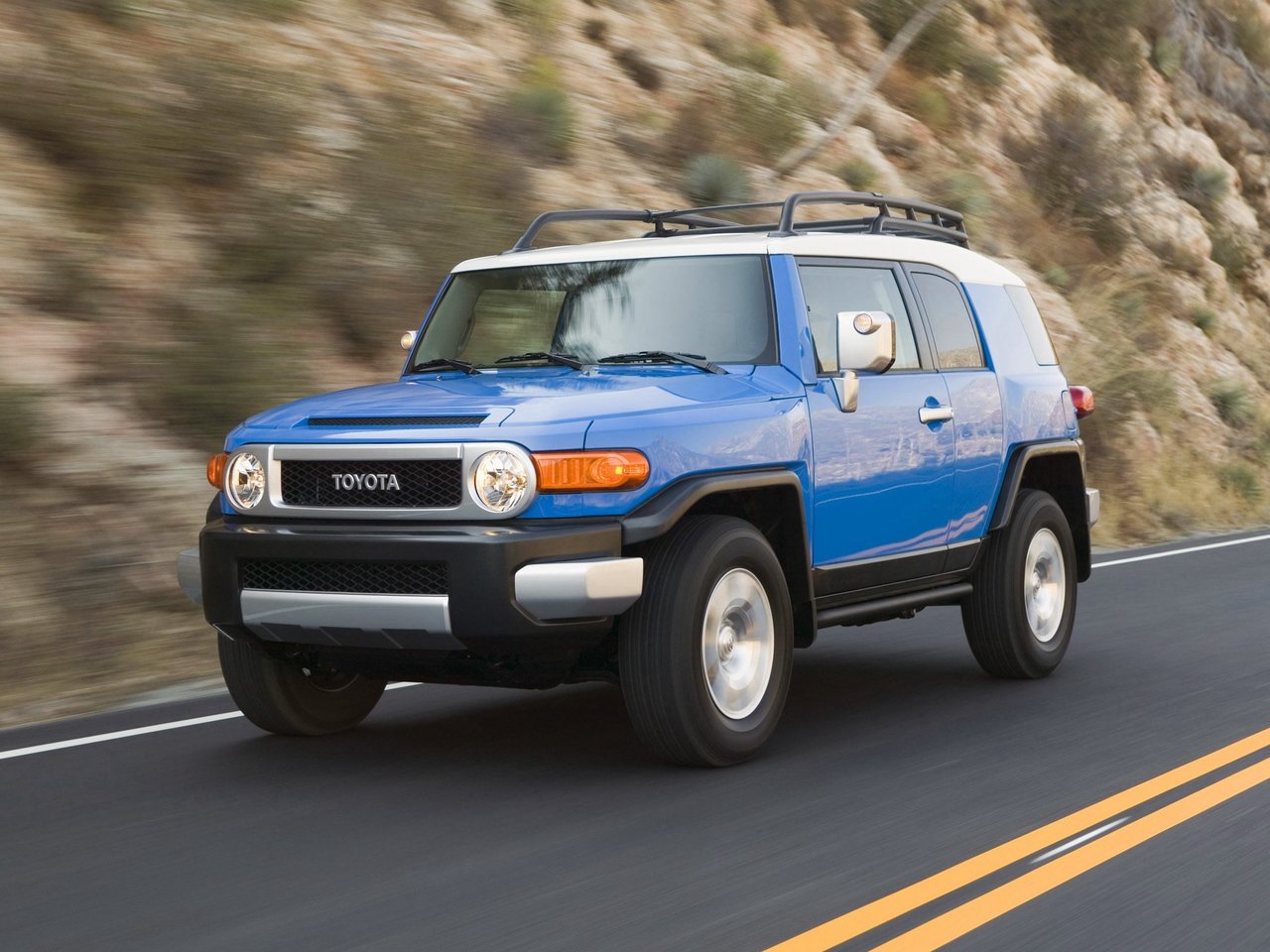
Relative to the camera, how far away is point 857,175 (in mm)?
22297

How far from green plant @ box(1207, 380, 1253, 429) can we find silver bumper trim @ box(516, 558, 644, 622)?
20.8 metres

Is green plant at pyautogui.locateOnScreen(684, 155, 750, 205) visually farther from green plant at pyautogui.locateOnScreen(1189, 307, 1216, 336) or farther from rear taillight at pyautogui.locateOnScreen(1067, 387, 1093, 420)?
green plant at pyautogui.locateOnScreen(1189, 307, 1216, 336)

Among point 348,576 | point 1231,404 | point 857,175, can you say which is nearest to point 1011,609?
point 348,576

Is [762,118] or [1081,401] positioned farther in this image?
[762,118]

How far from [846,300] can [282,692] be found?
2914 millimetres

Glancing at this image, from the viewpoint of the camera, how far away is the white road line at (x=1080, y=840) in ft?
16.5

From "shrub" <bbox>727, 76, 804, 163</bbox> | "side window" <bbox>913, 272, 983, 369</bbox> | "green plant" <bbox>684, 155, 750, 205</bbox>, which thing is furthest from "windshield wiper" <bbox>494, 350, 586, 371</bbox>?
"shrub" <bbox>727, 76, 804, 163</bbox>

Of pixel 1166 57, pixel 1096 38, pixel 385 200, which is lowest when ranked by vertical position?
pixel 385 200

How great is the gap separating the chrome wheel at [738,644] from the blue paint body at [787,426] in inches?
17.2

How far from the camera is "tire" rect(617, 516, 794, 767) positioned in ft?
19.5

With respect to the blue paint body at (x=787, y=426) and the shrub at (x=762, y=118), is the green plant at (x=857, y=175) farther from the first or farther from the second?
the blue paint body at (x=787, y=426)

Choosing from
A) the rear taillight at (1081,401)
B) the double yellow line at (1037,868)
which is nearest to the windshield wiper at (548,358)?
the double yellow line at (1037,868)

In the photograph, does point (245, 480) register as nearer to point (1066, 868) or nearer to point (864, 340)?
point (864, 340)

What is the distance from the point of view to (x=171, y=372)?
35.9 ft
